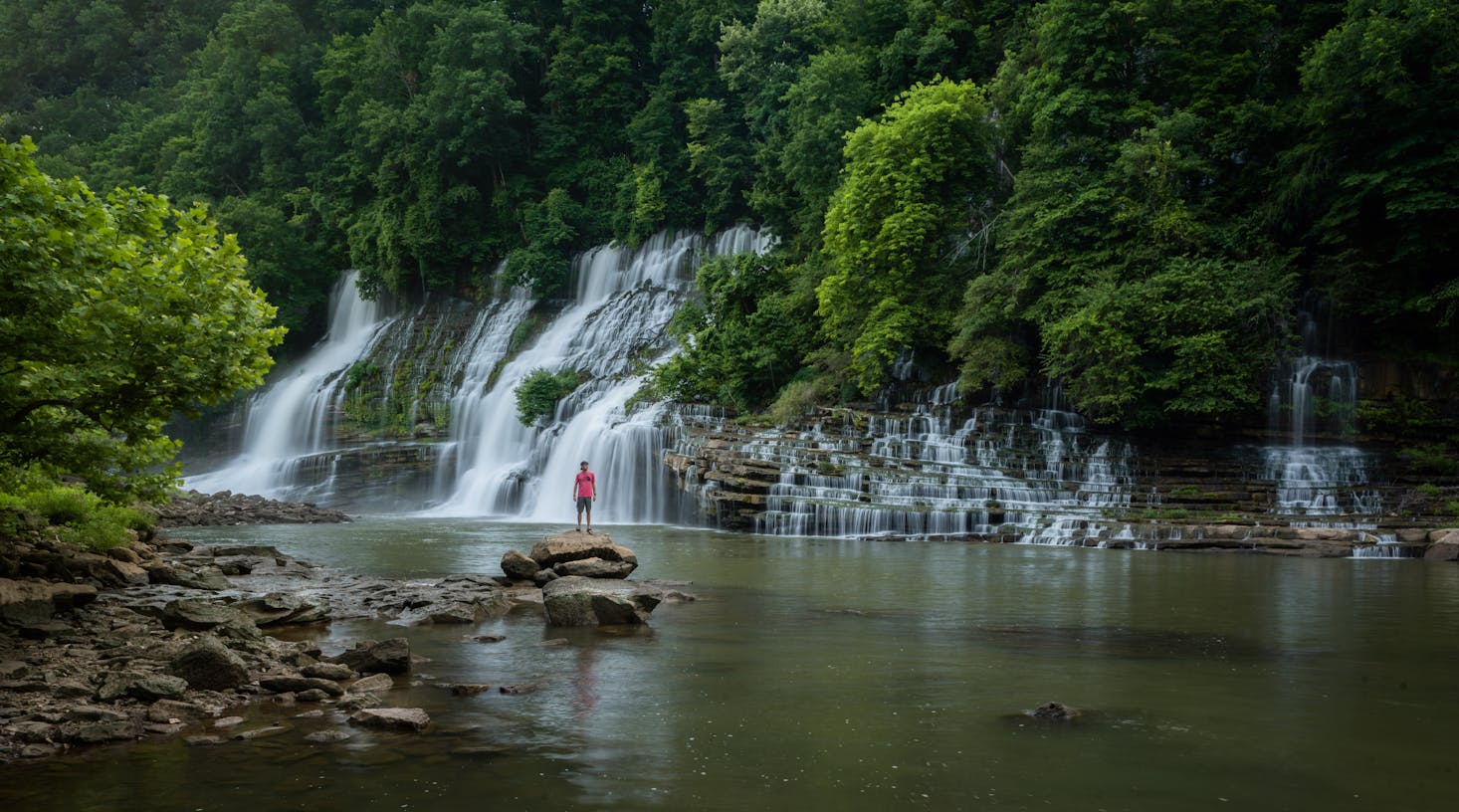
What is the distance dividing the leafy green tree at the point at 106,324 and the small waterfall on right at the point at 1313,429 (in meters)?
27.6

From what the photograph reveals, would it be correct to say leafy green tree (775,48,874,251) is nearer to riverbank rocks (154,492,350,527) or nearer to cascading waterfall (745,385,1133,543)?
cascading waterfall (745,385,1133,543)

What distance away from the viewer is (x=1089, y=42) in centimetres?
3556

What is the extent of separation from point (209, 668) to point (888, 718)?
6.17 m

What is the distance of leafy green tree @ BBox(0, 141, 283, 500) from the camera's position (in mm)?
9305

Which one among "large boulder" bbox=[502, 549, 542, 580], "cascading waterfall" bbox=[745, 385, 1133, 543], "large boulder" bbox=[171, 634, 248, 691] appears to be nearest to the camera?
"large boulder" bbox=[171, 634, 248, 691]

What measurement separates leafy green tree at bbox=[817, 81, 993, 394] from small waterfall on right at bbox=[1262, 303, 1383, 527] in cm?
1082

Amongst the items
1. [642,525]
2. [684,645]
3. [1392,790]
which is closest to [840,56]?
[642,525]

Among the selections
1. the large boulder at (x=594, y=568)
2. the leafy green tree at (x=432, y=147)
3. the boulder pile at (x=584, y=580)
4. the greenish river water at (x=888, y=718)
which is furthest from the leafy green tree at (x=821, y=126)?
the greenish river water at (x=888, y=718)

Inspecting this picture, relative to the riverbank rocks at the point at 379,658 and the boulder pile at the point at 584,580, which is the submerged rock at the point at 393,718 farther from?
the boulder pile at the point at 584,580

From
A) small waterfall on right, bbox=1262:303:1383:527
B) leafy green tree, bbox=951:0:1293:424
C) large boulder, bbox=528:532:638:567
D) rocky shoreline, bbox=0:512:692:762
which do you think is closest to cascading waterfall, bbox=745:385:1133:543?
leafy green tree, bbox=951:0:1293:424

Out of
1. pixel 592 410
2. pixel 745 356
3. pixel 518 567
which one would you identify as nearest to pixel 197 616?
pixel 518 567

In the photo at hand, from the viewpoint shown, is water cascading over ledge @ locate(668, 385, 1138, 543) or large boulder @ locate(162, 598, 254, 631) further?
water cascading over ledge @ locate(668, 385, 1138, 543)

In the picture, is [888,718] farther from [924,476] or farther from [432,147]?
[432,147]

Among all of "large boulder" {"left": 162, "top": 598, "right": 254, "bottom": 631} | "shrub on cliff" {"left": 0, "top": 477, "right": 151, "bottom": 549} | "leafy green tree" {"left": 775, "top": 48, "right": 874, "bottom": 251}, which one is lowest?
"large boulder" {"left": 162, "top": 598, "right": 254, "bottom": 631}
